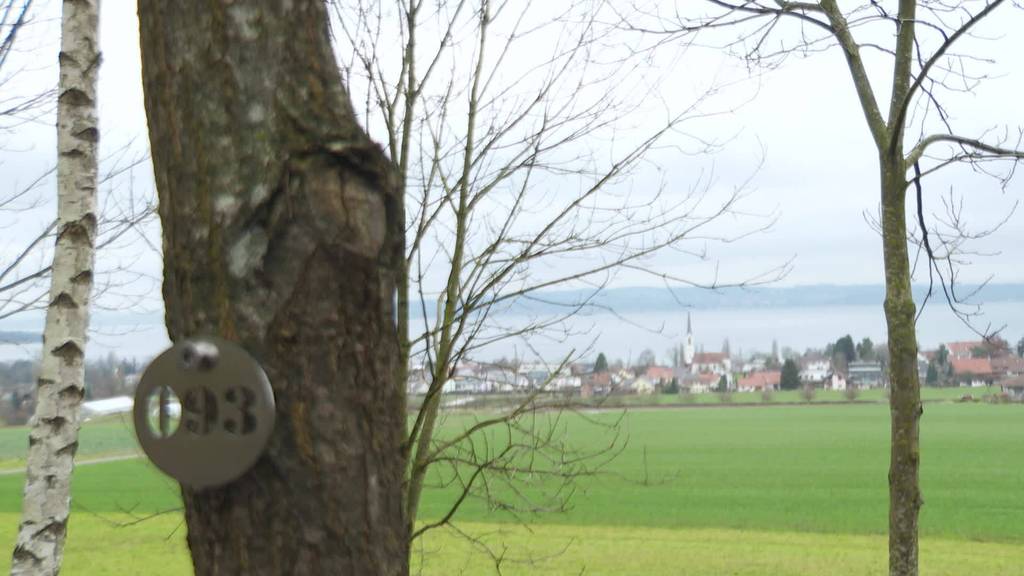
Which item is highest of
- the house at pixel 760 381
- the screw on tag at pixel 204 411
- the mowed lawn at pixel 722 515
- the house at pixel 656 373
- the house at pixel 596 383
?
the house at pixel 760 381

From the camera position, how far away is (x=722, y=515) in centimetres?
2802

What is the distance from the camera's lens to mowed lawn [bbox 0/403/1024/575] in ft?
64.9

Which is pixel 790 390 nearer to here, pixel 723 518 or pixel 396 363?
pixel 723 518

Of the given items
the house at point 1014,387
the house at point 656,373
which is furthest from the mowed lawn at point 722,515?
the house at point 1014,387

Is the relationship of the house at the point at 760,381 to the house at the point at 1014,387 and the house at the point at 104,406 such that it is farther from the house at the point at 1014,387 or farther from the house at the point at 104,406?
the house at the point at 104,406

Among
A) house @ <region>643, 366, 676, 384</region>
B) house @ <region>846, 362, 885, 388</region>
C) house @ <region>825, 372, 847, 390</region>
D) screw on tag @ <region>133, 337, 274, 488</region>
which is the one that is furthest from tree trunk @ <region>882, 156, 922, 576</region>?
house @ <region>825, 372, 847, 390</region>

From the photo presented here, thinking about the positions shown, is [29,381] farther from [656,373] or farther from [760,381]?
[760,381]

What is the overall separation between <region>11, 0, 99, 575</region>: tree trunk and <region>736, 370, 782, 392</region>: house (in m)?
72.1

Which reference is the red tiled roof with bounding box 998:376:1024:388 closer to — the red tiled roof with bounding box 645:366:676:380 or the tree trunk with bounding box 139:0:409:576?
the red tiled roof with bounding box 645:366:676:380

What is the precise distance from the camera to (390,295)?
1.81 metres

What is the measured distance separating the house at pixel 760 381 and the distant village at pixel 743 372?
6 centimetres

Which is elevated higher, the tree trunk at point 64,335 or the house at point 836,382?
the house at point 836,382

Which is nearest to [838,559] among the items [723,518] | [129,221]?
[723,518]

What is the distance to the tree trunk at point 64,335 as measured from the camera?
4613 millimetres
